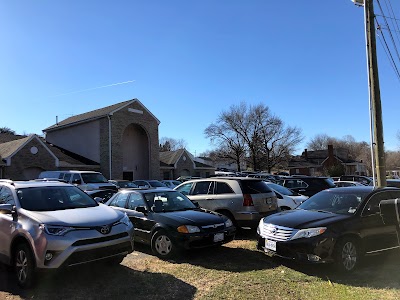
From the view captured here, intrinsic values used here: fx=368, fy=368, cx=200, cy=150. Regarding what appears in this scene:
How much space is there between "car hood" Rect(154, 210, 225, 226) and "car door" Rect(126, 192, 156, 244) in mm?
218

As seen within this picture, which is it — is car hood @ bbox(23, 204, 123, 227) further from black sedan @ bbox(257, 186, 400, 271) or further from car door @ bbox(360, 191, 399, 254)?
car door @ bbox(360, 191, 399, 254)

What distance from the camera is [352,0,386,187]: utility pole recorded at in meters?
10.3

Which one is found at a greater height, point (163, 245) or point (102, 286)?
point (163, 245)

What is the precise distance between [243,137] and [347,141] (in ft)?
243

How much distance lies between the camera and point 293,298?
17.2 feet

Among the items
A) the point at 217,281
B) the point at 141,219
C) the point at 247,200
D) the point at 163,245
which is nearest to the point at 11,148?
the point at 141,219

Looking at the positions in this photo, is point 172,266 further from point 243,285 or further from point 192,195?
point 192,195

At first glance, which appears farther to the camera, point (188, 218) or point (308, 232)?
point (188, 218)

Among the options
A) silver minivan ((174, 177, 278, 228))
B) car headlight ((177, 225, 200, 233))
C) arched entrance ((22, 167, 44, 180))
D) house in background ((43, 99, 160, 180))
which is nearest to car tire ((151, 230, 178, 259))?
car headlight ((177, 225, 200, 233))

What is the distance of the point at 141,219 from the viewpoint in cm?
830

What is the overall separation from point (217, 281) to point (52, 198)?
11.0 feet

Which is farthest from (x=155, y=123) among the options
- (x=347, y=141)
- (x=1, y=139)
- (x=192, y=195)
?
(x=347, y=141)

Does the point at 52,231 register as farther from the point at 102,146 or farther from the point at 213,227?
the point at 102,146

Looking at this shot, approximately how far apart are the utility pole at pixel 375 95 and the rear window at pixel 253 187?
318 centimetres
